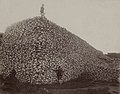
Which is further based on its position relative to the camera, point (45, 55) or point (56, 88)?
point (45, 55)

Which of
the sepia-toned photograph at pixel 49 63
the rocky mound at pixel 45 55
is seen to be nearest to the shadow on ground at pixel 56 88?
the sepia-toned photograph at pixel 49 63

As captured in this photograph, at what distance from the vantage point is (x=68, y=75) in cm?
487

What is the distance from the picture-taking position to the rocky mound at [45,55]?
470cm

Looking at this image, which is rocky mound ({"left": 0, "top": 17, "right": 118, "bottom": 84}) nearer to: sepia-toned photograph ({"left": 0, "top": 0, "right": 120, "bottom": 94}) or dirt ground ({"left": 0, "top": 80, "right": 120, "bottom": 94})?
sepia-toned photograph ({"left": 0, "top": 0, "right": 120, "bottom": 94})

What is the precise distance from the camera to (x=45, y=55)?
189 inches

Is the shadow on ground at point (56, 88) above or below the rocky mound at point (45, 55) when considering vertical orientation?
below

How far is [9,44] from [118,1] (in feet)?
12.0

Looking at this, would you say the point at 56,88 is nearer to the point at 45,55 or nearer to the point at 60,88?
the point at 60,88

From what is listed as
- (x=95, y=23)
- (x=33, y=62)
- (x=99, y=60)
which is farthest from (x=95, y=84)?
(x=95, y=23)

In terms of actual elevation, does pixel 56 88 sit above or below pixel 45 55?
below

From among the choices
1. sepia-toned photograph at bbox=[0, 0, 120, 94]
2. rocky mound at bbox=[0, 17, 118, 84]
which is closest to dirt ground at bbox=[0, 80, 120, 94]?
sepia-toned photograph at bbox=[0, 0, 120, 94]

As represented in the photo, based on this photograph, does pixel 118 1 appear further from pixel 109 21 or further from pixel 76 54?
pixel 76 54

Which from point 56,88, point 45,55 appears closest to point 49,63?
point 45,55

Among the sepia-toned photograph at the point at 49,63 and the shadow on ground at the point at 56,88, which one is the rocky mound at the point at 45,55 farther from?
the shadow on ground at the point at 56,88
